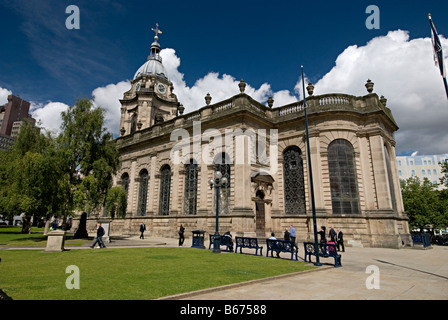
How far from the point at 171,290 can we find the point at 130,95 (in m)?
40.2

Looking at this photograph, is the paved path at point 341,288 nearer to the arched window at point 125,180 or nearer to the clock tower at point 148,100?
the arched window at point 125,180

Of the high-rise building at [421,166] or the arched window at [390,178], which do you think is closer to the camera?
the arched window at [390,178]

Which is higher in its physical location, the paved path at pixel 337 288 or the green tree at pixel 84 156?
the green tree at pixel 84 156

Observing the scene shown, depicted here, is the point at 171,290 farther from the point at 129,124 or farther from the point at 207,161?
the point at 129,124

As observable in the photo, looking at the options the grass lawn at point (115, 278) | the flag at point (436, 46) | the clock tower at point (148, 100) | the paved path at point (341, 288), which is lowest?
the paved path at point (341, 288)

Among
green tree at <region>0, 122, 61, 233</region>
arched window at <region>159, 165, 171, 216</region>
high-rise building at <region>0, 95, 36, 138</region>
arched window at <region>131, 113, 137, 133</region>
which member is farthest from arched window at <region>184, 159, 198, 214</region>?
high-rise building at <region>0, 95, 36, 138</region>

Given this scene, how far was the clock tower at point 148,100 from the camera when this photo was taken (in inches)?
1516

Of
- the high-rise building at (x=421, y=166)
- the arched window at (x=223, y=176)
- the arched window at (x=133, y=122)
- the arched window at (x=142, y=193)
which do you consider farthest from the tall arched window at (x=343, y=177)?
the high-rise building at (x=421, y=166)

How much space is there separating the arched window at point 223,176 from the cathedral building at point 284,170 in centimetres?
8

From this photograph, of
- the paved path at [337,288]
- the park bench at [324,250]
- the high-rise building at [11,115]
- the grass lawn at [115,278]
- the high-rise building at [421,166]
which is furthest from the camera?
the high-rise building at [11,115]

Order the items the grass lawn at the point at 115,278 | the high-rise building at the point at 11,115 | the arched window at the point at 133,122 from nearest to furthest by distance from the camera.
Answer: the grass lawn at the point at 115,278
the arched window at the point at 133,122
the high-rise building at the point at 11,115

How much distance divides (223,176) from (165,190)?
792 centimetres

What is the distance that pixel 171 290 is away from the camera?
601 cm
